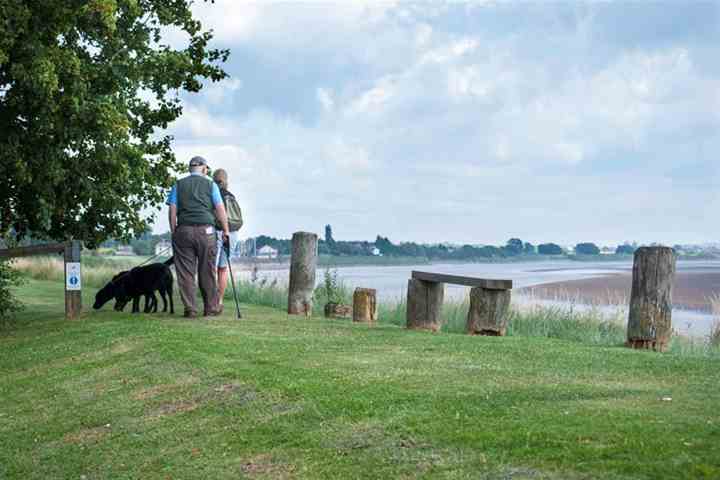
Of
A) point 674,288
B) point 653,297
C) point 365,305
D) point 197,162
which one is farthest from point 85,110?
point 674,288

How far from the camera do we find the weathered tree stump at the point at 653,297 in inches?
521

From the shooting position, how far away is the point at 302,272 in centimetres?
1861

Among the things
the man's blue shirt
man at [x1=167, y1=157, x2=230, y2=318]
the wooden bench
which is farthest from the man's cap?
the wooden bench

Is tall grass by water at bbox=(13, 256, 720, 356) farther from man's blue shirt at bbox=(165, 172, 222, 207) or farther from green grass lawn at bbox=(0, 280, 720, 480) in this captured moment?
green grass lawn at bbox=(0, 280, 720, 480)

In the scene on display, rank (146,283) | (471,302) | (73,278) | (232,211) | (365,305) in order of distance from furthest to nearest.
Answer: (146,283) < (73,278) < (232,211) < (365,305) < (471,302)

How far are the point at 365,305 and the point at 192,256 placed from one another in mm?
3270

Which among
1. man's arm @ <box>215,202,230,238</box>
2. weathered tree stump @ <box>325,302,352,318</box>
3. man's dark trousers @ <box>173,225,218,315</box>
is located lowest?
weathered tree stump @ <box>325,302,352,318</box>

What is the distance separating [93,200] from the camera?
19234mm

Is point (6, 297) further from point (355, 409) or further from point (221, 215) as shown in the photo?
point (355, 409)

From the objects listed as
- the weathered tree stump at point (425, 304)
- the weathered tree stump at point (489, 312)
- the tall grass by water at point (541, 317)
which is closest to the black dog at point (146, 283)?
the tall grass by water at point (541, 317)

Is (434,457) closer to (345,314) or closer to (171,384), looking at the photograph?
(171,384)

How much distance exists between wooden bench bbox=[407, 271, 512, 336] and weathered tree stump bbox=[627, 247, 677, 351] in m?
1.88

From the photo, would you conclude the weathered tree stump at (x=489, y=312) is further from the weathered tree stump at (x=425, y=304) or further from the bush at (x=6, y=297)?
the bush at (x=6, y=297)

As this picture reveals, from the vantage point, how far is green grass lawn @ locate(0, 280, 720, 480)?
685cm
